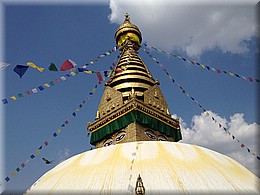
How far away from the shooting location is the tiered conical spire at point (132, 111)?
14.8 meters

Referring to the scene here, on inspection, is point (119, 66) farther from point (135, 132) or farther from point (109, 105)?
point (135, 132)

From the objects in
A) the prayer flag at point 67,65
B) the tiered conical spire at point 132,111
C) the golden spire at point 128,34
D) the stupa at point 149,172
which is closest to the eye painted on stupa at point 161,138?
the tiered conical spire at point 132,111

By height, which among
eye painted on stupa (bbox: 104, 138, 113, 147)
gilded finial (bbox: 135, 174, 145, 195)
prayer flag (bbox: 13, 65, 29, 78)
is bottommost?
gilded finial (bbox: 135, 174, 145, 195)

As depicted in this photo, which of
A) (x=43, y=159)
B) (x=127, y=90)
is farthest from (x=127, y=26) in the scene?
(x=43, y=159)

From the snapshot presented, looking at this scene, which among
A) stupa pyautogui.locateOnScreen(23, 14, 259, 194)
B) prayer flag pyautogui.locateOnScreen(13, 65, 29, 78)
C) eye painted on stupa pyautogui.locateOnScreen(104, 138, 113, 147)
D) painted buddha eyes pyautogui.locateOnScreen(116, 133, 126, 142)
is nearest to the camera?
stupa pyautogui.locateOnScreen(23, 14, 259, 194)

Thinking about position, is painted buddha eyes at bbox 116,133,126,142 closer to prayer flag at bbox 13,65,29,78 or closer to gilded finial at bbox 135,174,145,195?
prayer flag at bbox 13,65,29,78

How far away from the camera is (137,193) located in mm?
5398

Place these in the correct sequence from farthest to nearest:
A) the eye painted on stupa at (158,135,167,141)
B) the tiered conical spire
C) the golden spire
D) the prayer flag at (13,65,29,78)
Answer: the golden spire
the eye painted on stupa at (158,135,167,141)
the tiered conical spire
the prayer flag at (13,65,29,78)

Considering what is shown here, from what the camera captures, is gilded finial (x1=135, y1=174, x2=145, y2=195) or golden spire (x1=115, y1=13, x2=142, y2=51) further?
golden spire (x1=115, y1=13, x2=142, y2=51)

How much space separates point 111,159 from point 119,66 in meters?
11.5

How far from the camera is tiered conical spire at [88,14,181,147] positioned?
583 inches

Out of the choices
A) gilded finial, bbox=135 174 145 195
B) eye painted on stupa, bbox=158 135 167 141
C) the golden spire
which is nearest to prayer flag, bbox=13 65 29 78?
gilded finial, bbox=135 174 145 195

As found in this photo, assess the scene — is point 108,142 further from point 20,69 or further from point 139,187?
point 139,187

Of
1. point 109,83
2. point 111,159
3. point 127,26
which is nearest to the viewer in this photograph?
point 111,159
